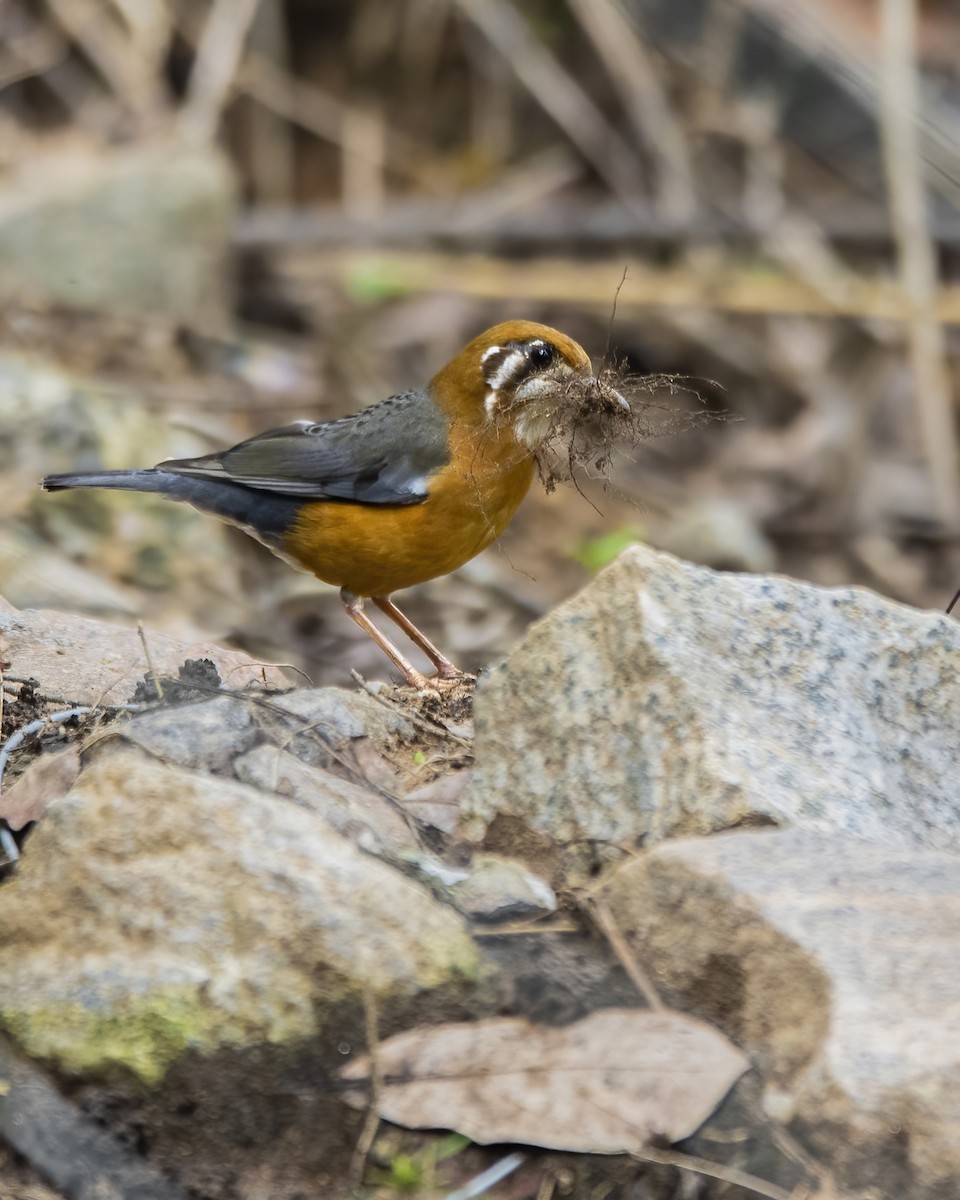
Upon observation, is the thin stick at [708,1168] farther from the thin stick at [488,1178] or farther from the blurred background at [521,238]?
the blurred background at [521,238]

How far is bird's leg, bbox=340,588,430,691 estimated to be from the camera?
579cm

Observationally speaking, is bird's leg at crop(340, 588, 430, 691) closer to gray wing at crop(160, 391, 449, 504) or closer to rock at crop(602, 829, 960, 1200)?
gray wing at crop(160, 391, 449, 504)

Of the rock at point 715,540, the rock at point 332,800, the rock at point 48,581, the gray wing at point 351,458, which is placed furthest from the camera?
the rock at point 715,540

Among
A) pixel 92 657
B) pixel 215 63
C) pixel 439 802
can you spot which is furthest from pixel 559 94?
pixel 439 802

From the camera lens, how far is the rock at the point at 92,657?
482 cm

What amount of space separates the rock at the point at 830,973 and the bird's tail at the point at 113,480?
11.5ft

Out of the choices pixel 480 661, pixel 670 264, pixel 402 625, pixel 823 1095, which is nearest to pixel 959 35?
pixel 670 264

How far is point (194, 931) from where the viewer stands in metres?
3.28

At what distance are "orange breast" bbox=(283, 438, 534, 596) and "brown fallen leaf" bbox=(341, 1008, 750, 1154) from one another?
2.87 meters

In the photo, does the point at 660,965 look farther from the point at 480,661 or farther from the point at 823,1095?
the point at 480,661

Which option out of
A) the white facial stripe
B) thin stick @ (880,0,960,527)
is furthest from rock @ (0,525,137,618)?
thin stick @ (880,0,960,527)

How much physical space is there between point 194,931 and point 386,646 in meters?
3.08

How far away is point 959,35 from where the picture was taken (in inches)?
644

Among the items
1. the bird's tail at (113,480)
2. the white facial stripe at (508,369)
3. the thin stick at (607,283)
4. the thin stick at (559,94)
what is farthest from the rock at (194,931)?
the thin stick at (559,94)
